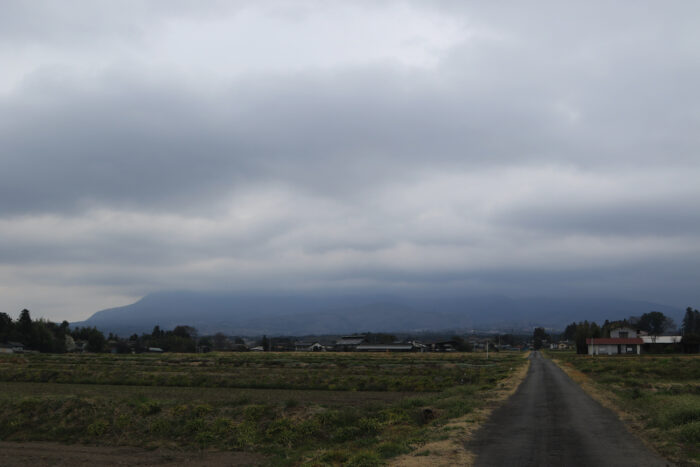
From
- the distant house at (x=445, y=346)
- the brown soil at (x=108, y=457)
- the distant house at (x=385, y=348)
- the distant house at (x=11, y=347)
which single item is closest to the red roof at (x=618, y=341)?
the distant house at (x=385, y=348)

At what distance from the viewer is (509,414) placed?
23.6 meters

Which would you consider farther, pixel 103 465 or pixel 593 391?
pixel 593 391

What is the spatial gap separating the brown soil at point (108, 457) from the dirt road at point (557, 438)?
26.3 ft

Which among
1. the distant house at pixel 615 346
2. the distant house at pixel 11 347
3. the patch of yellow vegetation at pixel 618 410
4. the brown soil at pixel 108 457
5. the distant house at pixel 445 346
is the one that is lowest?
the distant house at pixel 445 346

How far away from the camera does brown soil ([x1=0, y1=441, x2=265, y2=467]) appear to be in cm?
1873

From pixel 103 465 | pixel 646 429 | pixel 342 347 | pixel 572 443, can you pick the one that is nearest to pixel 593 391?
pixel 646 429

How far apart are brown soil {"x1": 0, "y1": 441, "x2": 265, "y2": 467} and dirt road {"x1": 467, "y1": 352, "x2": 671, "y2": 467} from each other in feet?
26.3

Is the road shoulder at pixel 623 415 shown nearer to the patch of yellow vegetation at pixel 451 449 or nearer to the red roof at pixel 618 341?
the patch of yellow vegetation at pixel 451 449

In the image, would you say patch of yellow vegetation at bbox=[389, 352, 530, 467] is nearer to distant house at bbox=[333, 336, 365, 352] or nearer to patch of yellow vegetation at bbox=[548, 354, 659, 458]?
patch of yellow vegetation at bbox=[548, 354, 659, 458]

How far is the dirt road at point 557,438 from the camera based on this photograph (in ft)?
47.6

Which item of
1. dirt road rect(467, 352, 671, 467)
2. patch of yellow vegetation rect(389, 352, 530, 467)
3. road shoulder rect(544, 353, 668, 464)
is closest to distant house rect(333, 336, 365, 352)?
road shoulder rect(544, 353, 668, 464)

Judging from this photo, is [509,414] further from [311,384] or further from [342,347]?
[342,347]

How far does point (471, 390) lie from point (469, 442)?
18245 millimetres

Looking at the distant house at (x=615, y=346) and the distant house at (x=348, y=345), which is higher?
the distant house at (x=615, y=346)
